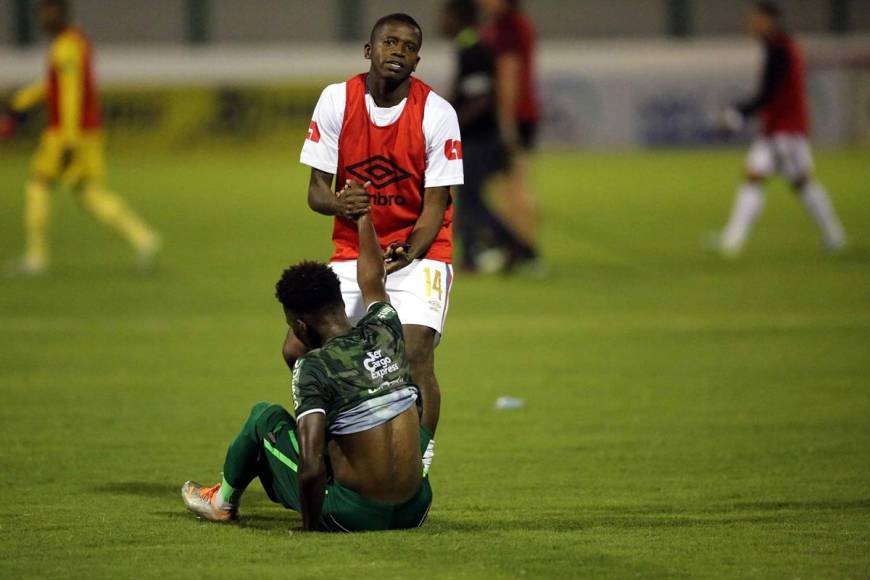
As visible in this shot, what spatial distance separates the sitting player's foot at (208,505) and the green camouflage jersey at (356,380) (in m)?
0.74

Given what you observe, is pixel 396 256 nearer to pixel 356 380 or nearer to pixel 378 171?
pixel 378 171

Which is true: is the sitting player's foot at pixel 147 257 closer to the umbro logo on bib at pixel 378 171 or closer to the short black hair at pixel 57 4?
the short black hair at pixel 57 4

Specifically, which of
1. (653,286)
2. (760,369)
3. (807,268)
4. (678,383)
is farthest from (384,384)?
(807,268)

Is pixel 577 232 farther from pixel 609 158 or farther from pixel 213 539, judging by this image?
pixel 213 539

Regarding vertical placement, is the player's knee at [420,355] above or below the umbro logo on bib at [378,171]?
below

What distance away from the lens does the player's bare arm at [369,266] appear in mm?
6020

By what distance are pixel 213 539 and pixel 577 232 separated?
1372 cm

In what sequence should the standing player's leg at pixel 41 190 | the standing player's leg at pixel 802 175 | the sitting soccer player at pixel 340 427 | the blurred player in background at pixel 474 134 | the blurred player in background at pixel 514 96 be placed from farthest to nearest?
the standing player's leg at pixel 802 175, the blurred player in background at pixel 514 96, the standing player's leg at pixel 41 190, the blurred player in background at pixel 474 134, the sitting soccer player at pixel 340 427

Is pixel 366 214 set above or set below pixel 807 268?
above

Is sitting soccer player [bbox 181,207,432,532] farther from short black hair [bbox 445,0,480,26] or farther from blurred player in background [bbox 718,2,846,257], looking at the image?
blurred player in background [bbox 718,2,846,257]

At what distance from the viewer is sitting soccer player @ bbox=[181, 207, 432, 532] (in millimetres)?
5457

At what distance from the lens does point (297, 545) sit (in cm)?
553

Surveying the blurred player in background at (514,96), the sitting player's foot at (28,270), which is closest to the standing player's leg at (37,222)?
the sitting player's foot at (28,270)

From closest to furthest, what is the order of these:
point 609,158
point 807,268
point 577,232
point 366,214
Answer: point 366,214, point 807,268, point 577,232, point 609,158
